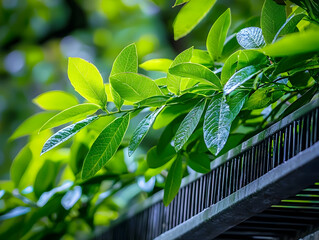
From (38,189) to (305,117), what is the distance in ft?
0.89

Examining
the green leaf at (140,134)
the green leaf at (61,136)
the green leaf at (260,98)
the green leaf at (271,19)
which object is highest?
the green leaf at (271,19)

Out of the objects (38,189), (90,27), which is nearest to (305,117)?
(38,189)

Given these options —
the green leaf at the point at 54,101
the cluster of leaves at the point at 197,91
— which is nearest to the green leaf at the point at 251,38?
the cluster of leaves at the point at 197,91

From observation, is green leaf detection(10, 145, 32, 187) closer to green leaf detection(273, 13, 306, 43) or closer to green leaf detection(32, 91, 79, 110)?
green leaf detection(32, 91, 79, 110)

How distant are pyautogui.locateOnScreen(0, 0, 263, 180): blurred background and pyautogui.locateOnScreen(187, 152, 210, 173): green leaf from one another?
76cm

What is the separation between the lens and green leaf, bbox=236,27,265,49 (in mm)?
227

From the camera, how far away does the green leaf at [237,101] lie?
22 centimetres

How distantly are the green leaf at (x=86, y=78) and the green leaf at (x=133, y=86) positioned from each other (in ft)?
0.07

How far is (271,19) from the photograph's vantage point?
0.23m

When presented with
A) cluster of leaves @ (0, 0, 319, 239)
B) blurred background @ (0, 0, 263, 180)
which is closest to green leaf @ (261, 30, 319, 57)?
cluster of leaves @ (0, 0, 319, 239)

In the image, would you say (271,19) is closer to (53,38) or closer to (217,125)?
(217,125)

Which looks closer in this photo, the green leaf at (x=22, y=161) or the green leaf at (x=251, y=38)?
the green leaf at (x=251, y=38)

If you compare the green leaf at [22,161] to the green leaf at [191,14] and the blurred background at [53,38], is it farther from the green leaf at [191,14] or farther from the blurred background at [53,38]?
the blurred background at [53,38]

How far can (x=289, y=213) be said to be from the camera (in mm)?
227
